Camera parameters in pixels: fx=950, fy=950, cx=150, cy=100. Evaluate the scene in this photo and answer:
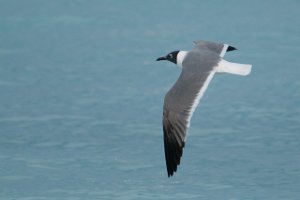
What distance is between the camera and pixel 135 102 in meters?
6.58

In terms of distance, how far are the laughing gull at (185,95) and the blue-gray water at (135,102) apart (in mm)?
335

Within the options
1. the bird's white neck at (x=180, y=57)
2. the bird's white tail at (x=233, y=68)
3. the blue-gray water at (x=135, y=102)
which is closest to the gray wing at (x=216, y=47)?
the bird's white neck at (x=180, y=57)

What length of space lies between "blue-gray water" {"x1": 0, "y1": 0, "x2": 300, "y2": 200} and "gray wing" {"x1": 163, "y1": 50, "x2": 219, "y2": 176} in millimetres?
308

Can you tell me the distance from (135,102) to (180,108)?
173 centimetres

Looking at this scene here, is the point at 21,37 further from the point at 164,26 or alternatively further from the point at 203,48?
the point at 203,48

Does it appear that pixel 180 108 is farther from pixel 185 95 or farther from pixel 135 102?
pixel 135 102

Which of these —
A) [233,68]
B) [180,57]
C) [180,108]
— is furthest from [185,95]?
[180,57]

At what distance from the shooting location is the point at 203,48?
5.77 meters

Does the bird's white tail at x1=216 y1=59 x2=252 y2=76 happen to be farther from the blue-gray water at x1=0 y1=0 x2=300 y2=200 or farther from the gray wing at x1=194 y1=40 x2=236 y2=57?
the blue-gray water at x1=0 y1=0 x2=300 y2=200

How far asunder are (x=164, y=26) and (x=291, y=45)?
1.18 metres

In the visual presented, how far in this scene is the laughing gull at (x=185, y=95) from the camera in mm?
4824

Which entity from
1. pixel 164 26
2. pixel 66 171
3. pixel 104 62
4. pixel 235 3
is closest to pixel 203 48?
pixel 66 171

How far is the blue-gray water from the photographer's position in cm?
529

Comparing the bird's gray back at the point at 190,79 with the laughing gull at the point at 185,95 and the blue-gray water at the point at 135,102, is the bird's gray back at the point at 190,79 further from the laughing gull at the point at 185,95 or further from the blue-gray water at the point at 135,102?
the blue-gray water at the point at 135,102
